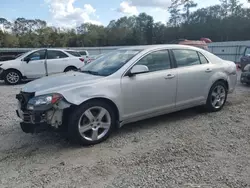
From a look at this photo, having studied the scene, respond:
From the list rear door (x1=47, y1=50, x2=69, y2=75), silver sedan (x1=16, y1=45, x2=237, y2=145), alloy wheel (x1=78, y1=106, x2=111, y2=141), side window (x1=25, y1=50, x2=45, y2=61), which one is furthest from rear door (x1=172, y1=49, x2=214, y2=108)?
side window (x1=25, y1=50, x2=45, y2=61)

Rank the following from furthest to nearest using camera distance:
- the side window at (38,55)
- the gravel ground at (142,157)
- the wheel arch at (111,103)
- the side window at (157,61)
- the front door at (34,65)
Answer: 1. the side window at (38,55)
2. the front door at (34,65)
3. the side window at (157,61)
4. the wheel arch at (111,103)
5. the gravel ground at (142,157)

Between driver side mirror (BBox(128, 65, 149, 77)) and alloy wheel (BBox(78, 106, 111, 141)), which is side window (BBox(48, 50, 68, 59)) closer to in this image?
driver side mirror (BBox(128, 65, 149, 77))

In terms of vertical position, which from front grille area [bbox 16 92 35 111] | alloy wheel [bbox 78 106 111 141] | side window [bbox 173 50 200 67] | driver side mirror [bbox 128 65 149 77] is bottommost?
alloy wheel [bbox 78 106 111 141]

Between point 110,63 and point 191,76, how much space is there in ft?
5.20

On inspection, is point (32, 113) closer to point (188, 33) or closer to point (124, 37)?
point (188, 33)

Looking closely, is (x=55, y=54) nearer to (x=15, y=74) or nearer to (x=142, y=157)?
(x=15, y=74)

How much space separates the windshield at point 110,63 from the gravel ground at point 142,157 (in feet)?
3.62

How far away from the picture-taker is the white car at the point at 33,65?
36.4 ft

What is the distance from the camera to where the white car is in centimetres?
1110

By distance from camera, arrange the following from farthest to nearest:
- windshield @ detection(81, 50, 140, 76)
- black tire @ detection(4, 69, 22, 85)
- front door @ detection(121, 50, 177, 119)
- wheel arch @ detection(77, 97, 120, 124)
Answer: black tire @ detection(4, 69, 22, 85), windshield @ detection(81, 50, 140, 76), front door @ detection(121, 50, 177, 119), wheel arch @ detection(77, 97, 120, 124)

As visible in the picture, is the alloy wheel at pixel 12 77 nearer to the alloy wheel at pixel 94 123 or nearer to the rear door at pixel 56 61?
the rear door at pixel 56 61

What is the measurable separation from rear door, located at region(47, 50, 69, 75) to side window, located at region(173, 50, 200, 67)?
766cm

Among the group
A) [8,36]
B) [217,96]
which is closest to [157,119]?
[217,96]

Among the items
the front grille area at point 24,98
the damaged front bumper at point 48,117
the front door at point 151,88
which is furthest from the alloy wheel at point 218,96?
the front grille area at point 24,98
